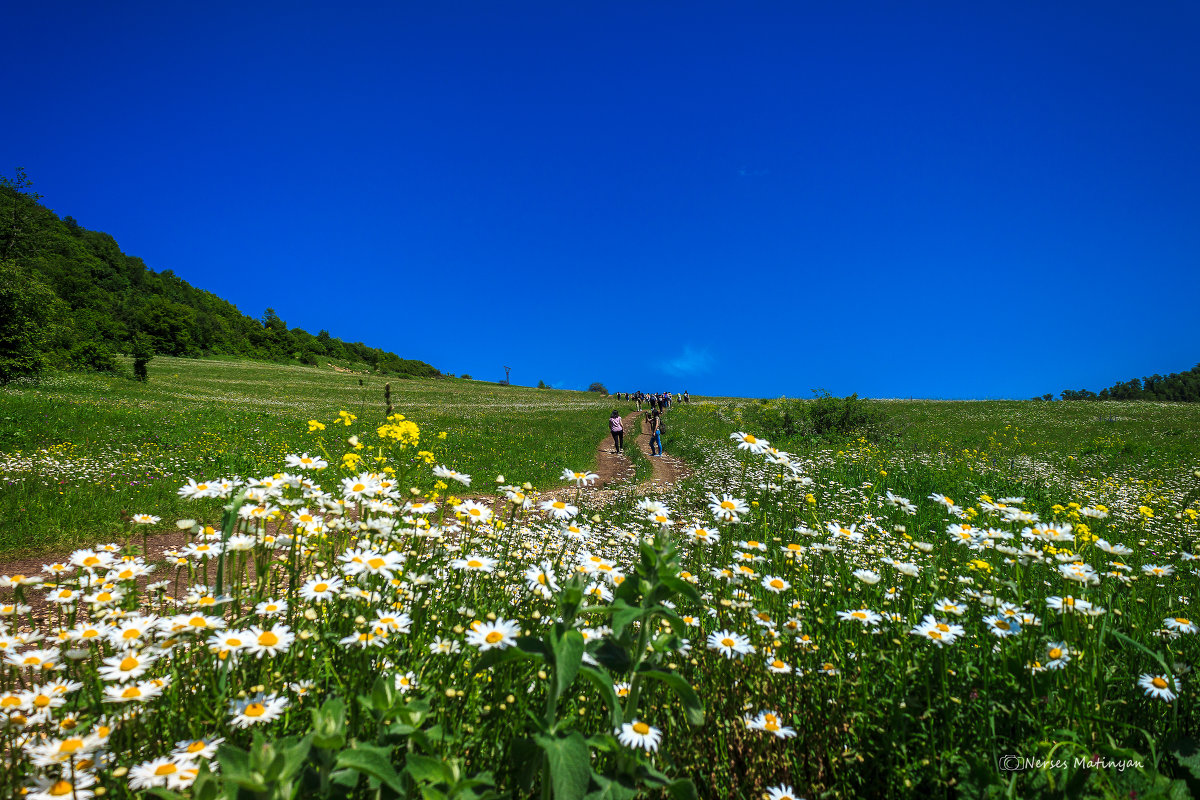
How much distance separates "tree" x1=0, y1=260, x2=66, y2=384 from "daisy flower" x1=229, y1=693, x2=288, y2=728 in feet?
108

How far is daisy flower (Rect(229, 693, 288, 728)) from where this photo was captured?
5.50 ft

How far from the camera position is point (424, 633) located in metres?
2.80

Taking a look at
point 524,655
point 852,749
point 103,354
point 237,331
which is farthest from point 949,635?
point 237,331

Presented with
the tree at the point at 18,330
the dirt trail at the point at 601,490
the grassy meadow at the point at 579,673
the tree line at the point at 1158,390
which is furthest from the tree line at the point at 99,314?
the tree line at the point at 1158,390

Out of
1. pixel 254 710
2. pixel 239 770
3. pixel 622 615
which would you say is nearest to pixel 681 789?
pixel 622 615

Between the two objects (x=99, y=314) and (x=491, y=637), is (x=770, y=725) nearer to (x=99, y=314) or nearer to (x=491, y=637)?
(x=491, y=637)

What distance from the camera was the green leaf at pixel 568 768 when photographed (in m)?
1.24

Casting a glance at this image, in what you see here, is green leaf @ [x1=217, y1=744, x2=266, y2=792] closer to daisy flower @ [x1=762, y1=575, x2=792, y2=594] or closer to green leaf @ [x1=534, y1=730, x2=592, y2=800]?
green leaf @ [x1=534, y1=730, x2=592, y2=800]

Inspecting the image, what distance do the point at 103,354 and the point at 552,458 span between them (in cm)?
3927

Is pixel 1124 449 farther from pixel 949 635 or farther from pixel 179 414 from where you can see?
pixel 179 414

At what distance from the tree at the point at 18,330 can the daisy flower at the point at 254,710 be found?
32932 mm

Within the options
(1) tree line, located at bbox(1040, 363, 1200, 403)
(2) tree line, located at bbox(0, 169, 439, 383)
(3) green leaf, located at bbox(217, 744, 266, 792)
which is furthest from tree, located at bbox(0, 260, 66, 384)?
(1) tree line, located at bbox(1040, 363, 1200, 403)

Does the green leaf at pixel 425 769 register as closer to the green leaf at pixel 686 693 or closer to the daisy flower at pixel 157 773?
the green leaf at pixel 686 693

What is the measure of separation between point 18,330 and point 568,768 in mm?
35788
